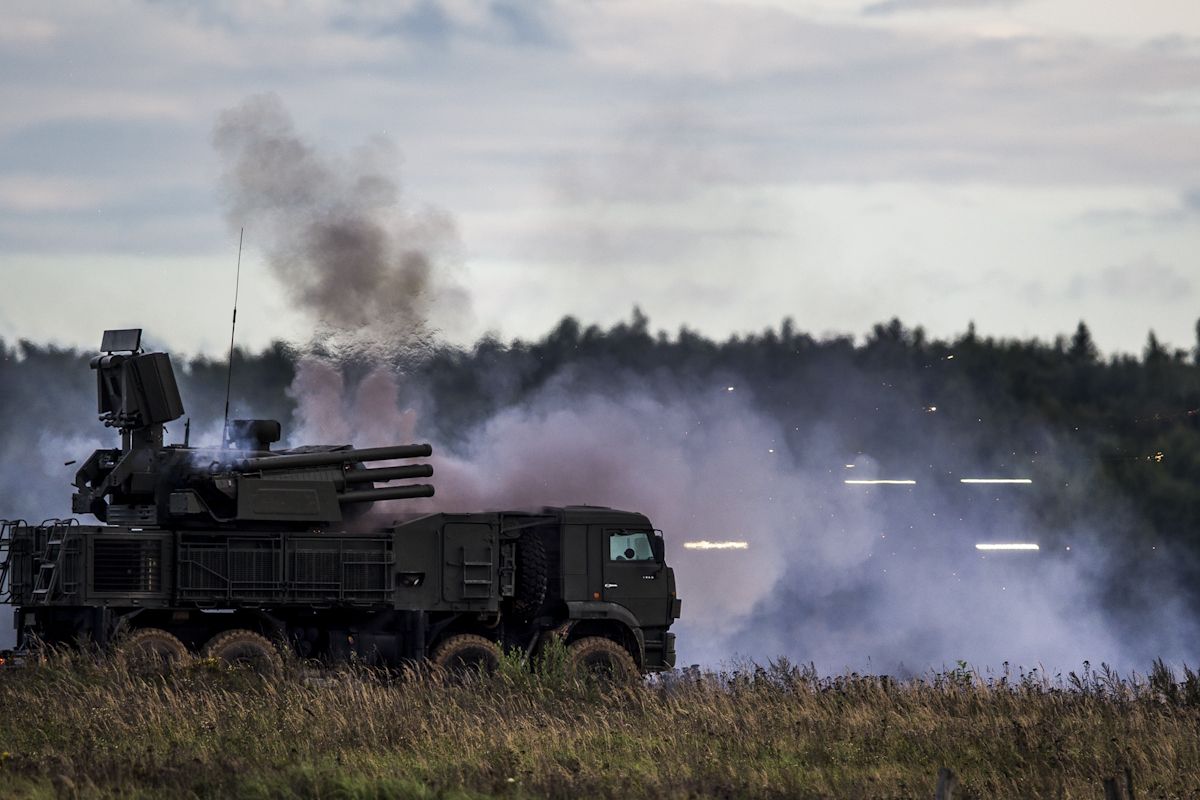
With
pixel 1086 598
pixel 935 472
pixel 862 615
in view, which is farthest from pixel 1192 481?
pixel 862 615

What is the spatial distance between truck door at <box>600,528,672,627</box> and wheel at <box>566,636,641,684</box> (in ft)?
2.91

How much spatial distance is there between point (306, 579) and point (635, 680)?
237 inches

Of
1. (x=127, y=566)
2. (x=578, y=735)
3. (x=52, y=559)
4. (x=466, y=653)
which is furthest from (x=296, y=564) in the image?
(x=578, y=735)

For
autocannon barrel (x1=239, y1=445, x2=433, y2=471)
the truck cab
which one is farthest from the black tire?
autocannon barrel (x1=239, y1=445, x2=433, y2=471)

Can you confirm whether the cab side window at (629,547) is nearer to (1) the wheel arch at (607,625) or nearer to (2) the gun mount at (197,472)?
(1) the wheel arch at (607,625)

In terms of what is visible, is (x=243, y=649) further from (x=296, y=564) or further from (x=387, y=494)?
(x=387, y=494)

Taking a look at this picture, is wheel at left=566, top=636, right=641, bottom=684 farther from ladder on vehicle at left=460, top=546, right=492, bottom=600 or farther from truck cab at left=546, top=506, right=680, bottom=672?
ladder on vehicle at left=460, top=546, right=492, bottom=600

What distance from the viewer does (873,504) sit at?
64.3m

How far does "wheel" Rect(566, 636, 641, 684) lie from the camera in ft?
104

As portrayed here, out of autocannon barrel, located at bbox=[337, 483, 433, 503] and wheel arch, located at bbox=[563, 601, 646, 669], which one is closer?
wheel arch, located at bbox=[563, 601, 646, 669]

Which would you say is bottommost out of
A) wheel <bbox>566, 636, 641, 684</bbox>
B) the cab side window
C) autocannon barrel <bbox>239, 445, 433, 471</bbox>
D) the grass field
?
the grass field

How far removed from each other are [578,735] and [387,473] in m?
11.5

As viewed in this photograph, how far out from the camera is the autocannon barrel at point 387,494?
Answer: 32656 millimetres

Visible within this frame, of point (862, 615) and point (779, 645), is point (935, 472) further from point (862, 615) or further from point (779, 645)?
point (779, 645)
